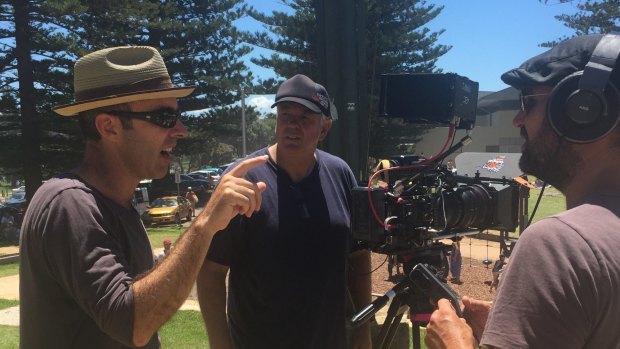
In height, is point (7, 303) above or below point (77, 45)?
below

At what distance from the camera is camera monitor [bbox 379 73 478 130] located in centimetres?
237

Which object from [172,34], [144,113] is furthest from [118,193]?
[172,34]

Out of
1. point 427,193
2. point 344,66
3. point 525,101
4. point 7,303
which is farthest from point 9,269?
point 525,101

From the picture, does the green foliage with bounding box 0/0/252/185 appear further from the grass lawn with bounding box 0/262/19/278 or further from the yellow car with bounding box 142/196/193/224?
the grass lawn with bounding box 0/262/19/278

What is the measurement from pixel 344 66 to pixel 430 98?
9.70 ft

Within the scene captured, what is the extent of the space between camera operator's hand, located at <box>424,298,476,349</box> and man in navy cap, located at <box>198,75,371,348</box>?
902mm

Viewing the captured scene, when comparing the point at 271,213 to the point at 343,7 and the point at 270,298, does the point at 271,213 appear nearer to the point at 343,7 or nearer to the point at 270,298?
the point at 270,298

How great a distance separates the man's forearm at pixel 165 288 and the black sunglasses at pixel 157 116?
1.60ft

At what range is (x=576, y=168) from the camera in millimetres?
1292

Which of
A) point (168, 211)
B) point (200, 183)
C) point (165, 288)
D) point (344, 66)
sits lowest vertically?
point (168, 211)

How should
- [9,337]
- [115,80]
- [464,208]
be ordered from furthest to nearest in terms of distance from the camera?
[9,337] → [464,208] → [115,80]

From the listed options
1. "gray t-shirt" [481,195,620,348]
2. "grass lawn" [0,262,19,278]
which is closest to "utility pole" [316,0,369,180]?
"gray t-shirt" [481,195,620,348]

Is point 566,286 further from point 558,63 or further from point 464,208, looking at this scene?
point 464,208

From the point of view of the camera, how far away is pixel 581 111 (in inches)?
48.2
